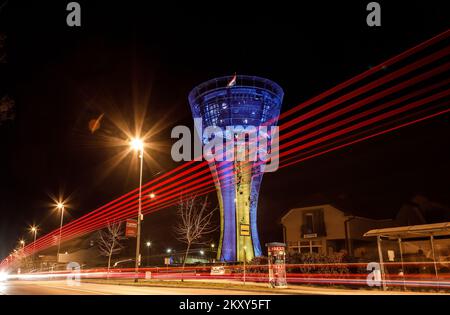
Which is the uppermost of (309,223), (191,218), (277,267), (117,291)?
(191,218)

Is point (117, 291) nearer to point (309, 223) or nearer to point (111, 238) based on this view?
point (309, 223)

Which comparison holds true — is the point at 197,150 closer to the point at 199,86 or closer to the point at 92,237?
the point at 199,86

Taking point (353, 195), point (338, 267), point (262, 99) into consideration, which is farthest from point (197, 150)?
point (338, 267)

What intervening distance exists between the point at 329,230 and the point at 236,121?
25658mm

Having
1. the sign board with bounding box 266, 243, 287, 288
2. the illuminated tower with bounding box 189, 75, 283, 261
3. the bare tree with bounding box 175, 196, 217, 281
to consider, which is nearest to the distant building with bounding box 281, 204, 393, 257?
the bare tree with bounding box 175, 196, 217, 281

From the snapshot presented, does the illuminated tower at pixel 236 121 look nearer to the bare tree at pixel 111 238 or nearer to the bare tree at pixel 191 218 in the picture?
the bare tree at pixel 191 218

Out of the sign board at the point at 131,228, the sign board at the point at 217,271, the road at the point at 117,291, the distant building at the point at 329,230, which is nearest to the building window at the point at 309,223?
the distant building at the point at 329,230

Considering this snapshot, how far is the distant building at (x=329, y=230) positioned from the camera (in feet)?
129

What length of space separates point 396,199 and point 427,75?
28635mm

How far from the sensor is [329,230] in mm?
40312

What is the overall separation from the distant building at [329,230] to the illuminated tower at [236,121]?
10.5 metres

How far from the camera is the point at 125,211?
60375mm

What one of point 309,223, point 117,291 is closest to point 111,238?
point 309,223

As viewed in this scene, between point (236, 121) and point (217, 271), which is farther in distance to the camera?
point (236, 121)
